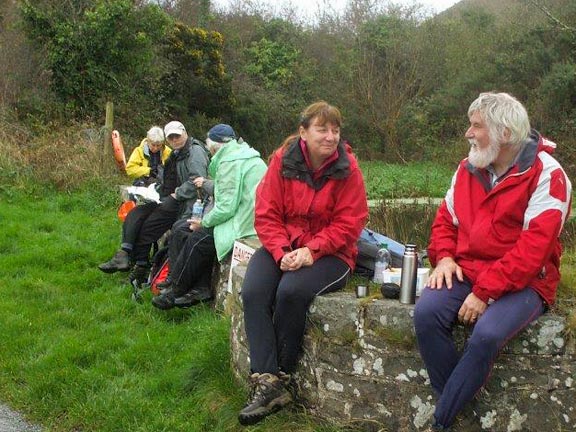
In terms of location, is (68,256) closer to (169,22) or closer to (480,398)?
(480,398)

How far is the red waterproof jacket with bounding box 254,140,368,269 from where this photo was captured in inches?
174

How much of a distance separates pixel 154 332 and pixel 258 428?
7.30 ft

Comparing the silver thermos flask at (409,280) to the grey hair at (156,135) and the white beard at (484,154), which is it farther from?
the grey hair at (156,135)

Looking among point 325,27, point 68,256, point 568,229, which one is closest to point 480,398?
point 68,256

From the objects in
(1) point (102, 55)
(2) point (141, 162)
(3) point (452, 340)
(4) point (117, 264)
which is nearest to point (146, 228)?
(4) point (117, 264)

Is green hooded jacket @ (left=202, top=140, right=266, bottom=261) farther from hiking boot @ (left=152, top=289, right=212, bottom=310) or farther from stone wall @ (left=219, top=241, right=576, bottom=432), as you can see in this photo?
stone wall @ (left=219, top=241, right=576, bottom=432)

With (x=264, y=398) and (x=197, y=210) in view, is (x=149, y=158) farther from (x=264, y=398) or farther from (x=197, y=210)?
(x=264, y=398)

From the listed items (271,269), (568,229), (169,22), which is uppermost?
(169,22)

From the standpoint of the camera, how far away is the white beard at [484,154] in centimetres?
372

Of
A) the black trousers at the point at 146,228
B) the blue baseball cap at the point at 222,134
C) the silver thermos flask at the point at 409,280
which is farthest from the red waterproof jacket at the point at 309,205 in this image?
the black trousers at the point at 146,228

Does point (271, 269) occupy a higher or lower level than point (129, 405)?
higher

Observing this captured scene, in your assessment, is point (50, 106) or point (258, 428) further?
point (50, 106)

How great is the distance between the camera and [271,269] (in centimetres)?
430

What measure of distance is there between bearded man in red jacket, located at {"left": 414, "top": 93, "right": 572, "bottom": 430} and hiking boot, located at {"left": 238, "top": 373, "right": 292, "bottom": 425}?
839 mm
